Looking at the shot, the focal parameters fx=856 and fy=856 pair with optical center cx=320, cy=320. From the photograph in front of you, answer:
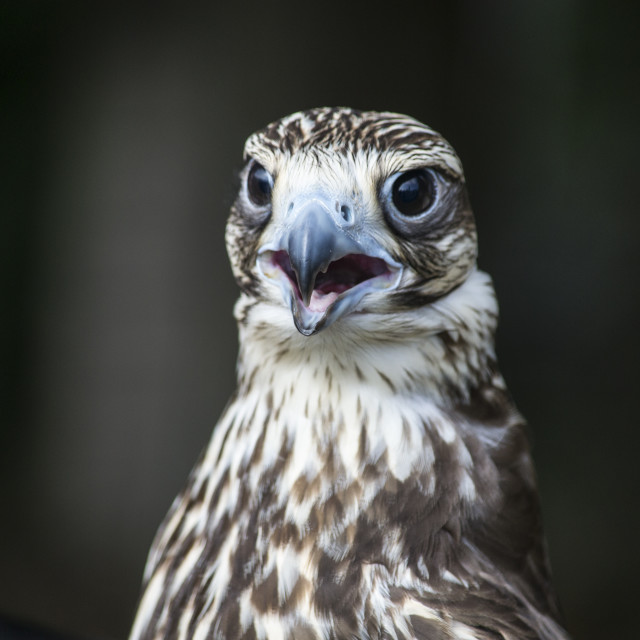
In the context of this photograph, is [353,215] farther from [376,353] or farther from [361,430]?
[361,430]

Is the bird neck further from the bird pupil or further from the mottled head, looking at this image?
the bird pupil

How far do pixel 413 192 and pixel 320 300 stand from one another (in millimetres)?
299

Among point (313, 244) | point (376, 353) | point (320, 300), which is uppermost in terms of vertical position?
point (313, 244)

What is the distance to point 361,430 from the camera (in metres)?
1.57

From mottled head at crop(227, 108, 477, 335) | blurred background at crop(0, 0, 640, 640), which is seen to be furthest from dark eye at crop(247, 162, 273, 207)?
blurred background at crop(0, 0, 640, 640)

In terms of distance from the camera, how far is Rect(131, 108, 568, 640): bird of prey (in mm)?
1473

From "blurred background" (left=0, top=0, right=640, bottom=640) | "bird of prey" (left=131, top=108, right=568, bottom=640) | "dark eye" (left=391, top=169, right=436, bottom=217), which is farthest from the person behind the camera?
"blurred background" (left=0, top=0, right=640, bottom=640)

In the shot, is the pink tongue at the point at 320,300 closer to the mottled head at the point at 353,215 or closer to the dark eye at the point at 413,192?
the mottled head at the point at 353,215

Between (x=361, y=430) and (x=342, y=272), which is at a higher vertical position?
(x=342, y=272)

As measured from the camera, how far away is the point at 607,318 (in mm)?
4461

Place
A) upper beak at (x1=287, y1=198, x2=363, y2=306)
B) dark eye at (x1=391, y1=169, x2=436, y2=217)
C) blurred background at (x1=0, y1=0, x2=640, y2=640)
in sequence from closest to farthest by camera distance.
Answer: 1. upper beak at (x1=287, y1=198, x2=363, y2=306)
2. dark eye at (x1=391, y1=169, x2=436, y2=217)
3. blurred background at (x1=0, y1=0, x2=640, y2=640)

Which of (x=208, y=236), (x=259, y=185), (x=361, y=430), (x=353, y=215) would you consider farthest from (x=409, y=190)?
(x=208, y=236)

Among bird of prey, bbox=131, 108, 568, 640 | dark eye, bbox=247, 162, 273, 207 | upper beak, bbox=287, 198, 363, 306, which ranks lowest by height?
bird of prey, bbox=131, 108, 568, 640

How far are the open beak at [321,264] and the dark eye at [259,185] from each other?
0.14 metres
